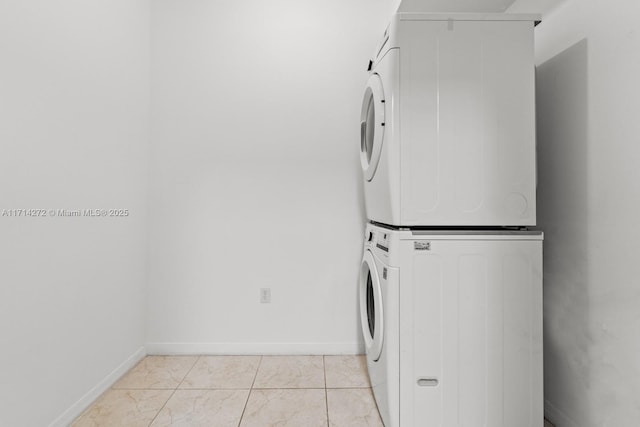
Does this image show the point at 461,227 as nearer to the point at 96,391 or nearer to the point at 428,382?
the point at 428,382

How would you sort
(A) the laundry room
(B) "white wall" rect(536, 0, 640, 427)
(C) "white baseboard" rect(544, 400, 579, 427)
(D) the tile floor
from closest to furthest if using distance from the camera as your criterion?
1. (B) "white wall" rect(536, 0, 640, 427)
2. (A) the laundry room
3. (C) "white baseboard" rect(544, 400, 579, 427)
4. (D) the tile floor

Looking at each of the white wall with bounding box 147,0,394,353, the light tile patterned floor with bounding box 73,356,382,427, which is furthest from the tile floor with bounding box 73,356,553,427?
the white wall with bounding box 147,0,394,353

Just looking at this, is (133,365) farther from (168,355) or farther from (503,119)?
(503,119)

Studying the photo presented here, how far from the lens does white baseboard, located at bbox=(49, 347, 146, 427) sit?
150 centimetres

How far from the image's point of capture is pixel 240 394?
177 cm

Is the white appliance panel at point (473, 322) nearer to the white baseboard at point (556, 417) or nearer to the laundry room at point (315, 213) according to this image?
the laundry room at point (315, 213)

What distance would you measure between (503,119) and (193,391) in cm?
201

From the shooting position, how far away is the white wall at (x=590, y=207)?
1.16 meters

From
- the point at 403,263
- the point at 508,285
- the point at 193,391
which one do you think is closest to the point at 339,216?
the point at 403,263

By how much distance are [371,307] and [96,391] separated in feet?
4.92

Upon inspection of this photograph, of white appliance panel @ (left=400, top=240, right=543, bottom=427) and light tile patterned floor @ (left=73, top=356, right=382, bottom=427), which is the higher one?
white appliance panel @ (left=400, top=240, right=543, bottom=427)

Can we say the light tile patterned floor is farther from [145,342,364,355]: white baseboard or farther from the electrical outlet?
the electrical outlet

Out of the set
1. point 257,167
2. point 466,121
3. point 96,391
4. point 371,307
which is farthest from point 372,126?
point 96,391

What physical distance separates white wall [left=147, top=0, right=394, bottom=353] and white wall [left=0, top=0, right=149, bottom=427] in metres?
0.19
